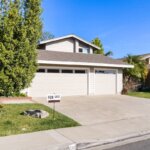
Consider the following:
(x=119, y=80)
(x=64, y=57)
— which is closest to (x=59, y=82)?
(x=64, y=57)

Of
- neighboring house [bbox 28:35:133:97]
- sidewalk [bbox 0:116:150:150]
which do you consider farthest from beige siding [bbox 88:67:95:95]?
sidewalk [bbox 0:116:150:150]

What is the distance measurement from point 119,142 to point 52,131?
7.33 ft

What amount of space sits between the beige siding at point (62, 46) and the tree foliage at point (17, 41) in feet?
36.1

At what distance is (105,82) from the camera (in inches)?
733

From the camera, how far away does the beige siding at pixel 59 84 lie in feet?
50.8

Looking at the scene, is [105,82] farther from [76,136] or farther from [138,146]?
[138,146]

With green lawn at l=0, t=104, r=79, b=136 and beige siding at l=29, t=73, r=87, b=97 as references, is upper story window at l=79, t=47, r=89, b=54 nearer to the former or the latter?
beige siding at l=29, t=73, r=87, b=97

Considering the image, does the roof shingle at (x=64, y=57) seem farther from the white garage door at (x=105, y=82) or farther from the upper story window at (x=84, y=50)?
the upper story window at (x=84, y=50)

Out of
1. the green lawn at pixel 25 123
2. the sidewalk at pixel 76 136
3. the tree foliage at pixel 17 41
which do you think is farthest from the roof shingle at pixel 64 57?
the sidewalk at pixel 76 136

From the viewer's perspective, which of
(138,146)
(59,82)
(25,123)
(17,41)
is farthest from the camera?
(59,82)

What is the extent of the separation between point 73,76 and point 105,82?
10.1 feet

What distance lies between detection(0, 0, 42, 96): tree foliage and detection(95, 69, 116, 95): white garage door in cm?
847

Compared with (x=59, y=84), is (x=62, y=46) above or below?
above

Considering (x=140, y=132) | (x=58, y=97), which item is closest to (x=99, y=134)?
(x=140, y=132)
